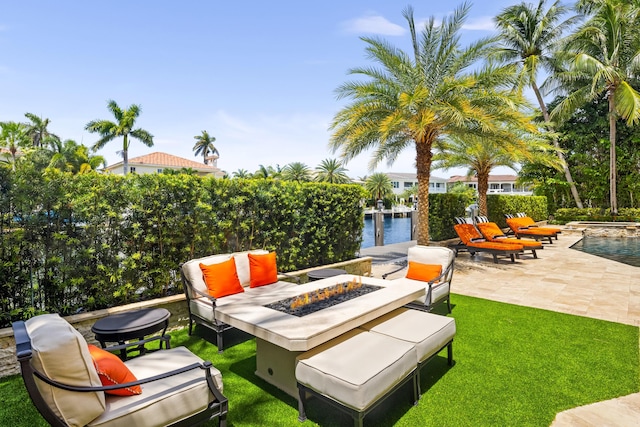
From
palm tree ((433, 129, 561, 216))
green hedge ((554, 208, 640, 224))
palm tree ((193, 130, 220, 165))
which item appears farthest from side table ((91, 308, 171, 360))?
palm tree ((193, 130, 220, 165))

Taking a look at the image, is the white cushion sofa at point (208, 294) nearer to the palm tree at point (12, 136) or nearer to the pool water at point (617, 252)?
the pool water at point (617, 252)

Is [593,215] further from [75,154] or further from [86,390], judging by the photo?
[75,154]

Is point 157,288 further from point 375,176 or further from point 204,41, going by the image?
point 375,176

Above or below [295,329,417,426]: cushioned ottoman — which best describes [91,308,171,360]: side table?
above

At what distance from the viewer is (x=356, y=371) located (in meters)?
2.68

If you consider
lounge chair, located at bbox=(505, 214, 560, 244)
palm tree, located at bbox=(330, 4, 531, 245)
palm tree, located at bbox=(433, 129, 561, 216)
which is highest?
palm tree, located at bbox=(330, 4, 531, 245)

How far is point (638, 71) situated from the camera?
797 inches

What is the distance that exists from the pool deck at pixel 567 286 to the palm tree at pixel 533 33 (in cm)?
1592

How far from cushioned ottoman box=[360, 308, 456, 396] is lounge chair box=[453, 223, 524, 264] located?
6.72 m

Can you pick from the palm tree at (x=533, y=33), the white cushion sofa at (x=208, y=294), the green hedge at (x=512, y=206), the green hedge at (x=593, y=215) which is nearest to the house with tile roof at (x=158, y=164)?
the palm tree at (x=533, y=33)

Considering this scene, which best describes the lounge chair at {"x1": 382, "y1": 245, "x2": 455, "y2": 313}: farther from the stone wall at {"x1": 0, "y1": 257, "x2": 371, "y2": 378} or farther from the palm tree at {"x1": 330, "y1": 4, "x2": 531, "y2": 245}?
the palm tree at {"x1": 330, "y1": 4, "x2": 531, "y2": 245}

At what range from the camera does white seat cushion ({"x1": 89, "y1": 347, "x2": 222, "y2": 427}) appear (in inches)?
85.6

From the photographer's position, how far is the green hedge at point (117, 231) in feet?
13.6

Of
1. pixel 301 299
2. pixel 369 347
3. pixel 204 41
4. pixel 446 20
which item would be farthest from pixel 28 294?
pixel 446 20
